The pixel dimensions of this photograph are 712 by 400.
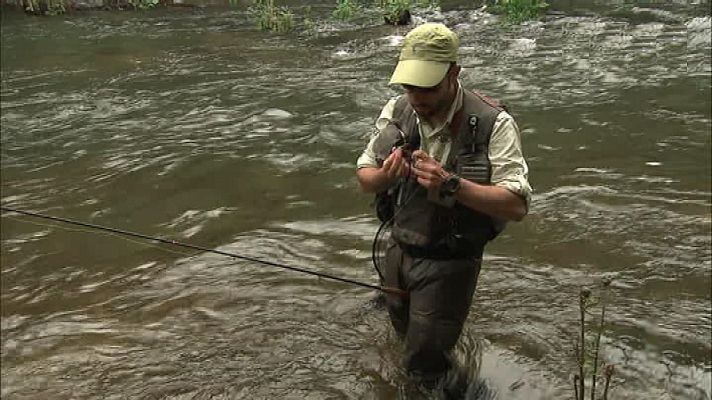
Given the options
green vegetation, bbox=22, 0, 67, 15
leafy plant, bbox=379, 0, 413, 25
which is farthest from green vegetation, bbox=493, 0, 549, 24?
green vegetation, bbox=22, 0, 67, 15

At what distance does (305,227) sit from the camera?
7.36 m

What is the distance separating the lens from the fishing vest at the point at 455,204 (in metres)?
3.71

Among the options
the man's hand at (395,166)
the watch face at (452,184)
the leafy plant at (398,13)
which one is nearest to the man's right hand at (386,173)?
the man's hand at (395,166)

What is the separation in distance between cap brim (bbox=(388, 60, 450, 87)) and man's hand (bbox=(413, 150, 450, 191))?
0.33 m

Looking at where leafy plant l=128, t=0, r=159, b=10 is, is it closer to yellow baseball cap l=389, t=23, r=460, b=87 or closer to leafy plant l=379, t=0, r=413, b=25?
leafy plant l=379, t=0, r=413, b=25

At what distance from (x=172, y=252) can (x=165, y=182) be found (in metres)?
2.03

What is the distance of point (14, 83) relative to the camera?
1375cm

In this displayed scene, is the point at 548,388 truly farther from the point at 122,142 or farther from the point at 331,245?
→ the point at 122,142

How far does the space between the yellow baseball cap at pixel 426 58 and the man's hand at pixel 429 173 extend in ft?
1.14

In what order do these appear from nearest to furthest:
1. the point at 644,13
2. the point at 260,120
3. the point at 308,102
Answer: the point at 260,120 → the point at 308,102 → the point at 644,13

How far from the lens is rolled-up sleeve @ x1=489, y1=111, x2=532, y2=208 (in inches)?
142

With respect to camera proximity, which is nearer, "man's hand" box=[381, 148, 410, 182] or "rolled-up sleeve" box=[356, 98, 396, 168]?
"man's hand" box=[381, 148, 410, 182]

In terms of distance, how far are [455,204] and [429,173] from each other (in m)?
0.37

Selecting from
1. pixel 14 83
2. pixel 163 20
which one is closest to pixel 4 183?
pixel 14 83
